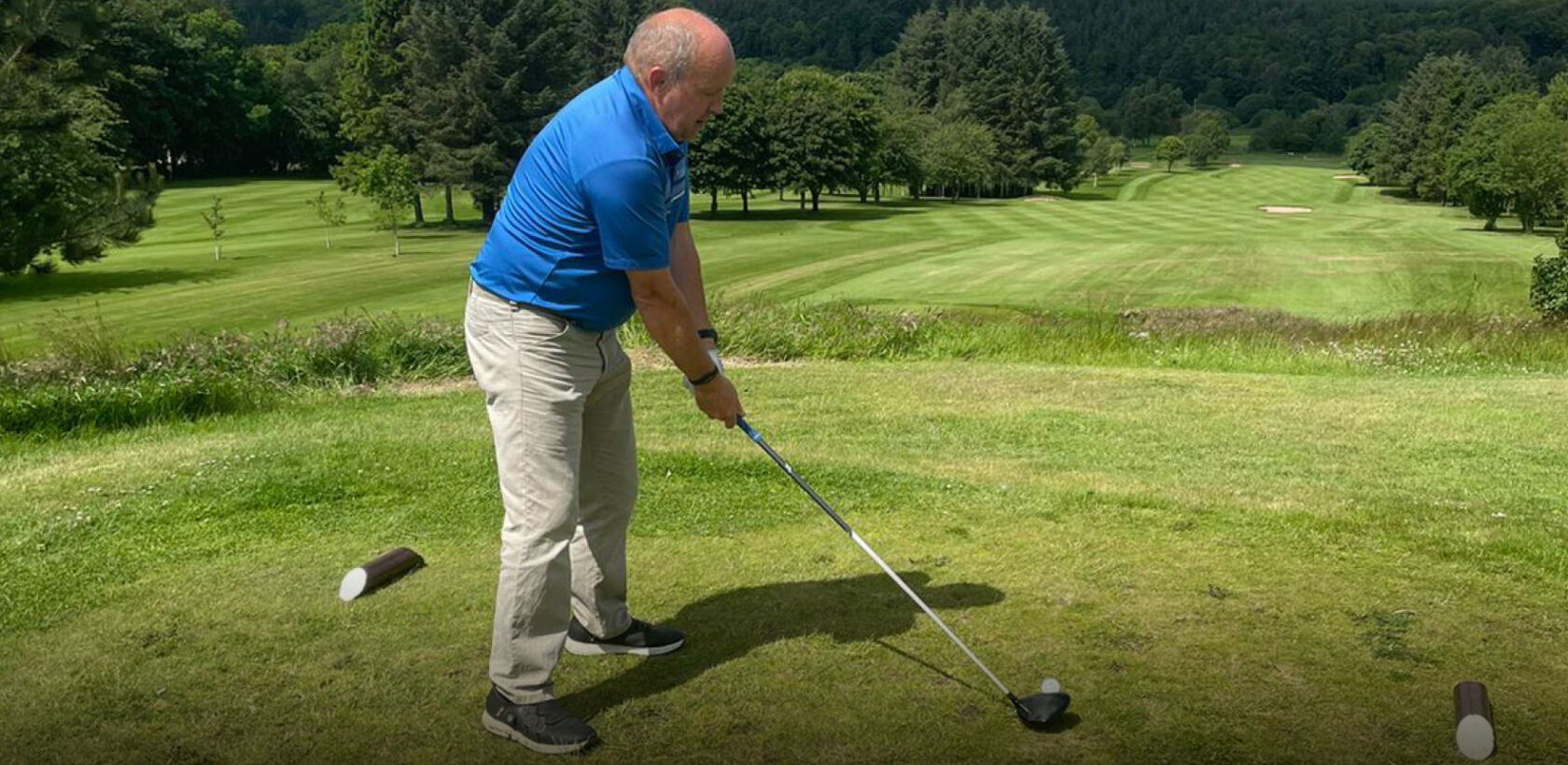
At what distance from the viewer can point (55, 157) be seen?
32562 mm

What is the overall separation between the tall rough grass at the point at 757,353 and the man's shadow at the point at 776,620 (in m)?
6.98

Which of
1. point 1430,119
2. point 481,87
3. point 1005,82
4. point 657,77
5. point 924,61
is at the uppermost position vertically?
point 924,61

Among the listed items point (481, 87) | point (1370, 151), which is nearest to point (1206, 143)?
point (1370, 151)

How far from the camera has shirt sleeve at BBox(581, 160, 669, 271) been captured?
3861mm

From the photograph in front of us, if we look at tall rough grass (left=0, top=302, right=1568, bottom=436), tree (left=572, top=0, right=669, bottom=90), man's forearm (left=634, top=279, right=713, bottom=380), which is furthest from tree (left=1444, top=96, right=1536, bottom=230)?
man's forearm (left=634, top=279, right=713, bottom=380)

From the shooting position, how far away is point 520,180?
167 inches

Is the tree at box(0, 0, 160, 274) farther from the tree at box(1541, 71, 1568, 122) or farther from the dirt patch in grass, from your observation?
the tree at box(1541, 71, 1568, 122)

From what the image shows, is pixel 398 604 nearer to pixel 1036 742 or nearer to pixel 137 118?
pixel 1036 742

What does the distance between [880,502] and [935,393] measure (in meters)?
4.32

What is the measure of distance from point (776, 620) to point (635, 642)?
24.3 inches

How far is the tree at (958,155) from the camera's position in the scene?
9231 centimetres

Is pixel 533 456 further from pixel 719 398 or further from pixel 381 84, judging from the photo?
pixel 381 84

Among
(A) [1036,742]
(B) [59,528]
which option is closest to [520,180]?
(A) [1036,742]

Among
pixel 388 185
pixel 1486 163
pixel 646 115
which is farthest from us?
pixel 1486 163
